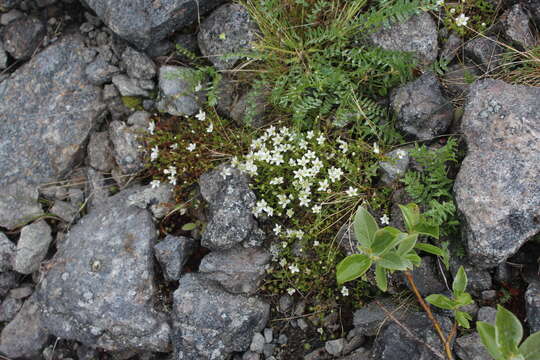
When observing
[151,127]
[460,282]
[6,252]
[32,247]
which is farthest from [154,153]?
[460,282]

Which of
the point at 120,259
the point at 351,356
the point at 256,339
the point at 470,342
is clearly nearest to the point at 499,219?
the point at 470,342

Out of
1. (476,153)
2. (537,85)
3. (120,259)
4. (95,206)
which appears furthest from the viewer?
(95,206)

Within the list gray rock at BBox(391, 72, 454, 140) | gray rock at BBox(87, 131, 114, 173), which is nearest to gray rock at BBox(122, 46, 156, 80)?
gray rock at BBox(87, 131, 114, 173)

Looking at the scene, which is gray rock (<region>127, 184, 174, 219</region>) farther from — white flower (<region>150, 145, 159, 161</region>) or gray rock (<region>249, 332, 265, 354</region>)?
gray rock (<region>249, 332, 265, 354</region>)

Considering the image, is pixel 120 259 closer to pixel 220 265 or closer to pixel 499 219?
pixel 220 265

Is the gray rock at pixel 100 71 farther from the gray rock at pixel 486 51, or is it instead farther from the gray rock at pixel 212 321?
the gray rock at pixel 486 51

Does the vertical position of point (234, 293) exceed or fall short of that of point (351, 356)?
it exceeds it

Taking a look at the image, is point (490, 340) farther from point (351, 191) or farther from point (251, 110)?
point (251, 110)

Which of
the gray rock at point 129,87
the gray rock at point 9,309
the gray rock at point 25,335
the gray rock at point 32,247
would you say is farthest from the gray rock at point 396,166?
the gray rock at point 9,309
